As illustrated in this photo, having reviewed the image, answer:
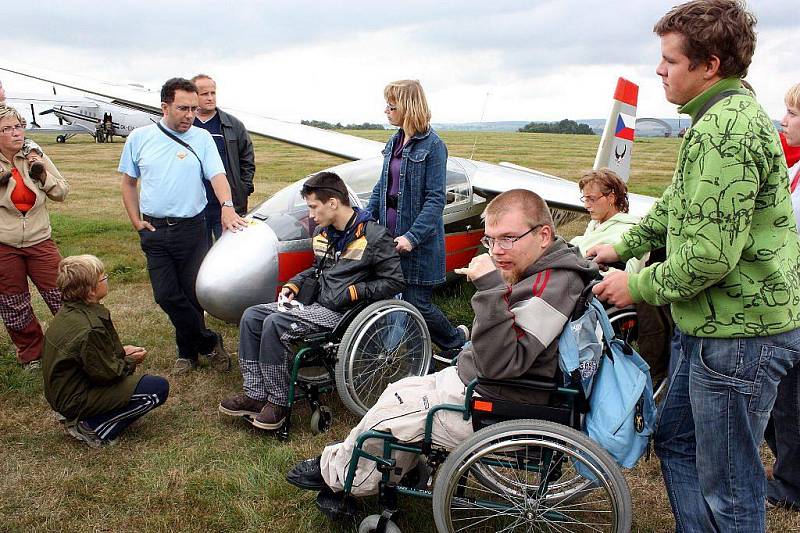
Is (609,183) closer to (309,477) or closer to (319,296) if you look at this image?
(319,296)

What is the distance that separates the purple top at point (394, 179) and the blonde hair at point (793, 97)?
2320 mm

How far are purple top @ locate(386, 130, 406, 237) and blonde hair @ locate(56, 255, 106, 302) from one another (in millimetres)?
1941

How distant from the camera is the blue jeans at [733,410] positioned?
206 centimetres

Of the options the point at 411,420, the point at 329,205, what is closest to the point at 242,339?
the point at 329,205

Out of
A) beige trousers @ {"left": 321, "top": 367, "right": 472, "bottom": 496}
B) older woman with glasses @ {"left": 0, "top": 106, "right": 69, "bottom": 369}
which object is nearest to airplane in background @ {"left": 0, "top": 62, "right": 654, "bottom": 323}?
older woman with glasses @ {"left": 0, "top": 106, "right": 69, "bottom": 369}

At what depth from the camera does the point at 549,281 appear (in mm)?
2434

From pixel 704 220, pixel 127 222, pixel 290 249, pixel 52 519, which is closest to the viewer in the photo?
pixel 704 220

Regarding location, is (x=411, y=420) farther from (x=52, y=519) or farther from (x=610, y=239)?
(x=610, y=239)

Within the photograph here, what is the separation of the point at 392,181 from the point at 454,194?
155cm

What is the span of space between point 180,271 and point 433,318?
199 centimetres

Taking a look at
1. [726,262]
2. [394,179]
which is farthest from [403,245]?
[726,262]

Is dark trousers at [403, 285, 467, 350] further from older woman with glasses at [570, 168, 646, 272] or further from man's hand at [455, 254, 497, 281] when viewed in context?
man's hand at [455, 254, 497, 281]

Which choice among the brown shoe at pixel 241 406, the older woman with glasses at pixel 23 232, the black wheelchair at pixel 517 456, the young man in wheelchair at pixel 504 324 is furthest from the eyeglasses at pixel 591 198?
the older woman with glasses at pixel 23 232

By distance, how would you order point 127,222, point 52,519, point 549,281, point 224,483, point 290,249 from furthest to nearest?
point 127,222
point 290,249
point 224,483
point 52,519
point 549,281
